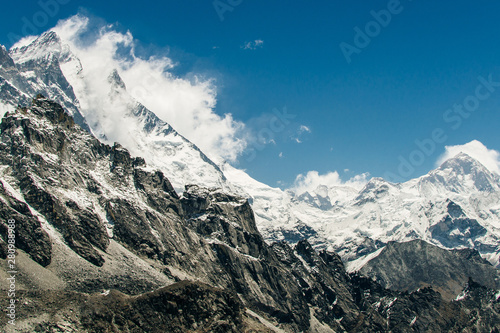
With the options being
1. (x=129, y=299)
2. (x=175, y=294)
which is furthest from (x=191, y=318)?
(x=129, y=299)

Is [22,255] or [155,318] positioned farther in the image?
[22,255]

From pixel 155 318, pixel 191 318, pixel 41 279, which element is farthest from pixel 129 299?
pixel 41 279

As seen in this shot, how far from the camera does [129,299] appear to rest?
17688cm

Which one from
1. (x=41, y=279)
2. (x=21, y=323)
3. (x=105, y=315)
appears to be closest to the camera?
(x=21, y=323)

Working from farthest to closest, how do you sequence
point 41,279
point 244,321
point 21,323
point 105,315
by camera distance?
point 244,321
point 41,279
point 105,315
point 21,323

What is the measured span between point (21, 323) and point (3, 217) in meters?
71.8

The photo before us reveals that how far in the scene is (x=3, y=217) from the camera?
198 metres

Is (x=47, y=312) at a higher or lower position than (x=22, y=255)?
lower

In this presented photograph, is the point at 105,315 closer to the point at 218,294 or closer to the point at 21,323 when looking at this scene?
the point at 21,323

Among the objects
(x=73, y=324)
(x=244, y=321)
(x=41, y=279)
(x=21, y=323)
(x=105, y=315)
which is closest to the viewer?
(x=21, y=323)

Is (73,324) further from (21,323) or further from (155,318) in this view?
(155,318)

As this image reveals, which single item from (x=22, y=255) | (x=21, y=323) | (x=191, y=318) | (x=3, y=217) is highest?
(x=3, y=217)

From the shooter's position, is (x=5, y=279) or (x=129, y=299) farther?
(x=129, y=299)

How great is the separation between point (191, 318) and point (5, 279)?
66533 millimetres
